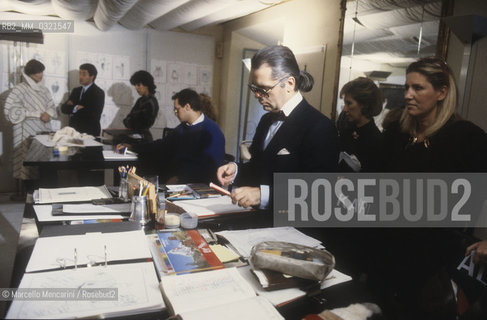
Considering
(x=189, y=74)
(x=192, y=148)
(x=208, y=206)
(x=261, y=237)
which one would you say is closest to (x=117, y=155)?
(x=192, y=148)

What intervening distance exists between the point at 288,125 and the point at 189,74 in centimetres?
513

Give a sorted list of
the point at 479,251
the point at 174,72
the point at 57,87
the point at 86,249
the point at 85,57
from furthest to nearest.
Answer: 1. the point at 174,72
2. the point at 85,57
3. the point at 57,87
4. the point at 479,251
5. the point at 86,249

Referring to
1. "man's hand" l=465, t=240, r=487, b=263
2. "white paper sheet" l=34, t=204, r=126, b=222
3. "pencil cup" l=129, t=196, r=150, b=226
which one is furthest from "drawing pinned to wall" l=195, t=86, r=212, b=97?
"man's hand" l=465, t=240, r=487, b=263

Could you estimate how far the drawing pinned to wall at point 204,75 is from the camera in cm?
667

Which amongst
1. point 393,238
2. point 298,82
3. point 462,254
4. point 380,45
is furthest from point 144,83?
point 462,254

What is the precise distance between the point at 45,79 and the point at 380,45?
5.01 m

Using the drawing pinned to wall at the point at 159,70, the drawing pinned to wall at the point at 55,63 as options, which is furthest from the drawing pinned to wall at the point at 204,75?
the drawing pinned to wall at the point at 55,63

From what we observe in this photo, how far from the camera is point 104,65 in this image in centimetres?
604

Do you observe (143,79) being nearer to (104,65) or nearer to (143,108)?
(143,108)

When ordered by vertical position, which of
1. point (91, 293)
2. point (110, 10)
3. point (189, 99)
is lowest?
point (91, 293)

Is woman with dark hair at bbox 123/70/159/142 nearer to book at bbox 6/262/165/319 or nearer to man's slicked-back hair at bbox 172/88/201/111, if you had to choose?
man's slicked-back hair at bbox 172/88/201/111

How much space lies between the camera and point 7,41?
17.4 ft

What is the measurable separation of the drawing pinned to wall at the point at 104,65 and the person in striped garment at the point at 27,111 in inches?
43.2

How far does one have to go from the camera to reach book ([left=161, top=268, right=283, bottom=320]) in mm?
912
